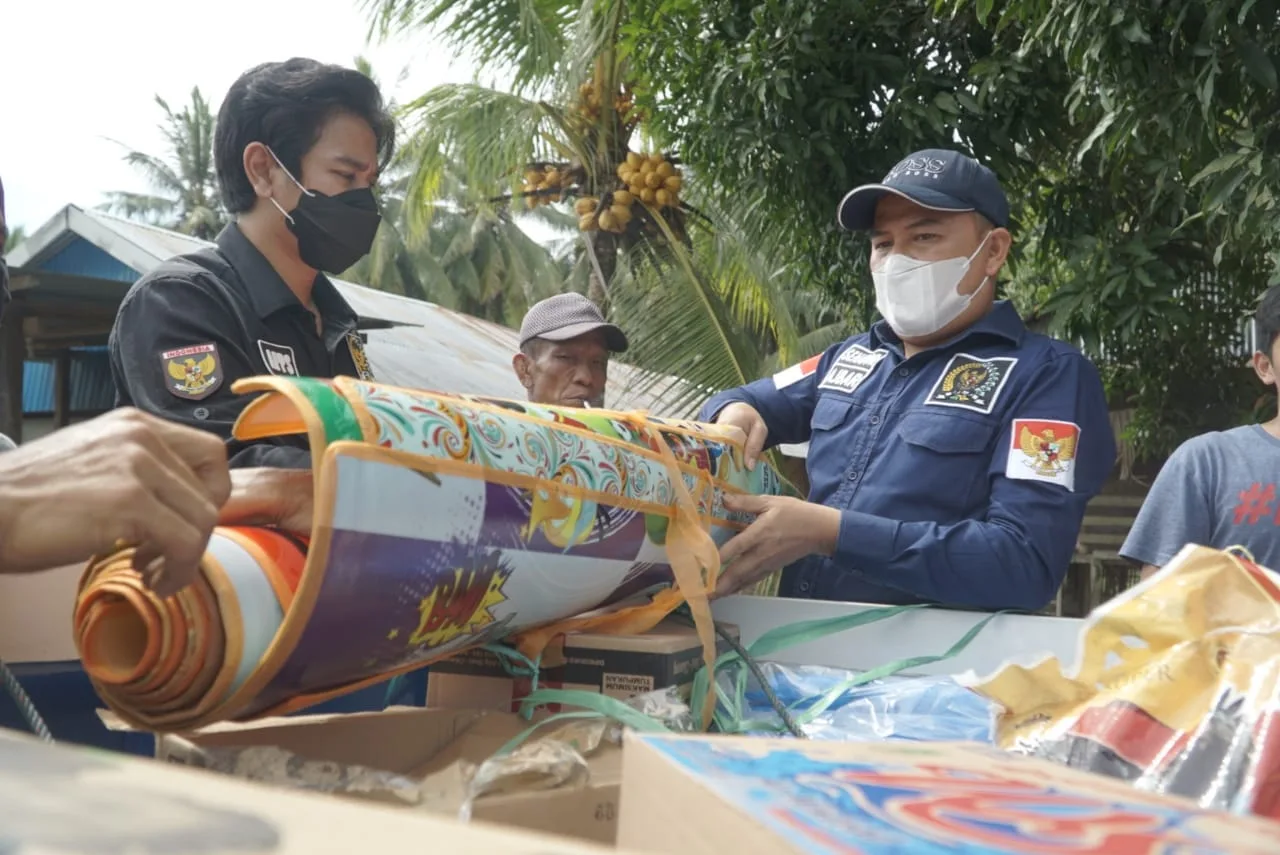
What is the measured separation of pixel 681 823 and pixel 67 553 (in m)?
0.62

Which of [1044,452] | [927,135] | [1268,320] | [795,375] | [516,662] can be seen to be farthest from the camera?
[927,135]

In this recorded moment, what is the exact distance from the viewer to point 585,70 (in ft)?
29.1

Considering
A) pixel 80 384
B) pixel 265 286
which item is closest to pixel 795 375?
pixel 265 286

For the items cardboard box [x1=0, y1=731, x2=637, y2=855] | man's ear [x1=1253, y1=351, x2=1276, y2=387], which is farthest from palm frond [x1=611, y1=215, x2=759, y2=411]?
cardboard box [x1=0, y1=731, x2=637, y2=855]

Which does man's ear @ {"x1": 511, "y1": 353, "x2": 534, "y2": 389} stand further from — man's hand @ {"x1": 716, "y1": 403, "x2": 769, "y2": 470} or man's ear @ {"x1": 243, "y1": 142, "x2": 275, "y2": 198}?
man's hand @ {"x1": 716, "y1": 403, "x2": 769, "y2": 470}

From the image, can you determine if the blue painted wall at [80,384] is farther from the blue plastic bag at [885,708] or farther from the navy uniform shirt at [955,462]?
the blue plastic bag at [885,708]

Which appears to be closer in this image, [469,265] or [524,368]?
[524,368]

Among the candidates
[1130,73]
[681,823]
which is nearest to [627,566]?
[681,823]

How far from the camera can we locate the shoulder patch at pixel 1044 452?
2262 millimetres

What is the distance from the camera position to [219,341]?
6.99ft

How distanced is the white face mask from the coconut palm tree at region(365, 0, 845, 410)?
5840mm

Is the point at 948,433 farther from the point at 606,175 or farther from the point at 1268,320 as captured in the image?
the point at 606,175

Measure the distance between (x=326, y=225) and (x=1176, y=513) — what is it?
217 cm

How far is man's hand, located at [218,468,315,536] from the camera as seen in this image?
1.36 m
